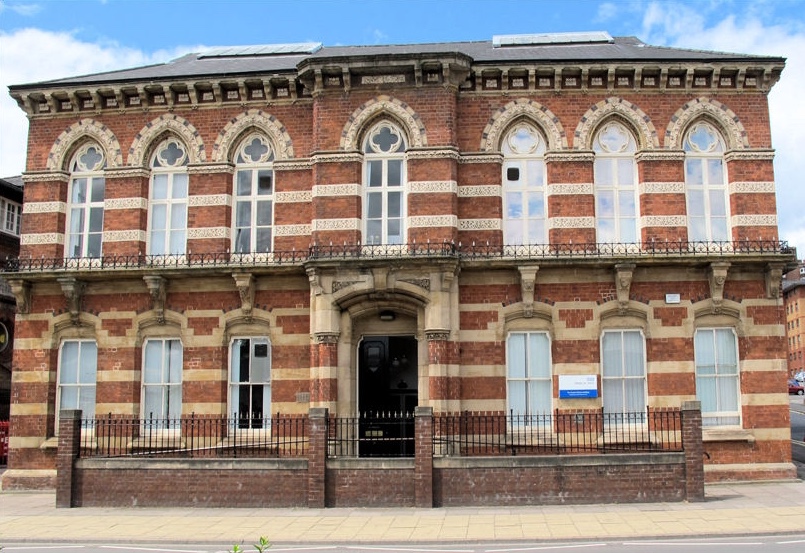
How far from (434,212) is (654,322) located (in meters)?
5.66

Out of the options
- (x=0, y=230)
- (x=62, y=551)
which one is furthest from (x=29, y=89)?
(x=62, y=551)

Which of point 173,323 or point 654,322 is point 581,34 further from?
point 173,323

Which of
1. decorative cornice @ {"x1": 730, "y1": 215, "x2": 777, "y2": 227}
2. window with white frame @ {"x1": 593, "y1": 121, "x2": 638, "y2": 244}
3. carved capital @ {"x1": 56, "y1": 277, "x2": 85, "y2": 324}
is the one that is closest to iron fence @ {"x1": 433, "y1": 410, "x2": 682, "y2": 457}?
window with white frame @ {"x1": 593, "y1": 121, "x2": 638, "y2": 244}

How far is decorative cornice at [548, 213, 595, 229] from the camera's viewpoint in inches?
763

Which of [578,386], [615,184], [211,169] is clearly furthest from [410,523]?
[211,169]

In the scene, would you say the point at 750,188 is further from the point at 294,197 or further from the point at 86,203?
the point at 86,203

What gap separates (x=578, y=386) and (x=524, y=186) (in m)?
4.92

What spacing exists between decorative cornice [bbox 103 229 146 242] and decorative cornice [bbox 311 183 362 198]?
457 centimetres

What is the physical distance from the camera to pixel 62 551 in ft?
41.5

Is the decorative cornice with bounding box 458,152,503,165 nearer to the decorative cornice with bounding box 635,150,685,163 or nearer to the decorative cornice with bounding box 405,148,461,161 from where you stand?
the decorative cornice with bounding box 405,148,461,161

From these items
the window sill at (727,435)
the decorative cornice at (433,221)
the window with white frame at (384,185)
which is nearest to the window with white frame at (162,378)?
the window with white frame at (384,185)

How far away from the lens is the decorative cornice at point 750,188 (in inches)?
766

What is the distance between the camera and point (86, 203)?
2100 centimetres

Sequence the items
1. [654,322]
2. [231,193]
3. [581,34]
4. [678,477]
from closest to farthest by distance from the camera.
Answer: [678,477] → [654,322] → [231,193] → [581,34]
